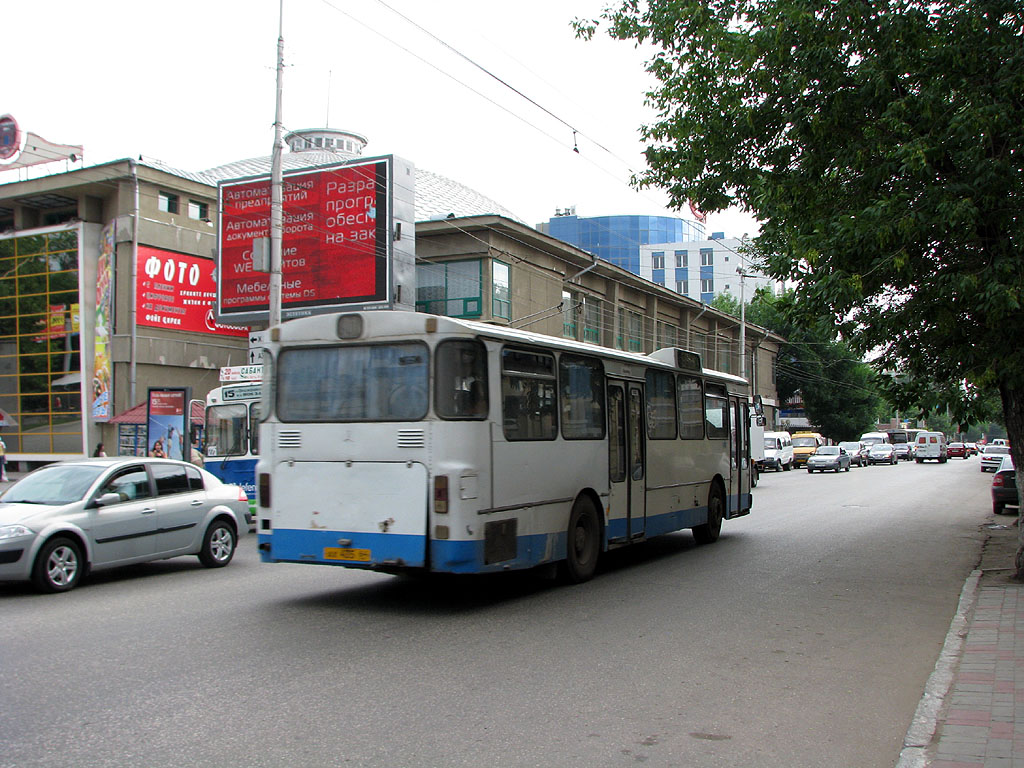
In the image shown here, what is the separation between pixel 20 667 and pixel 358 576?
4.88m

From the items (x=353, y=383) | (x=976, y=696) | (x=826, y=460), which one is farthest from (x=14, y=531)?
(x=826, y=460)

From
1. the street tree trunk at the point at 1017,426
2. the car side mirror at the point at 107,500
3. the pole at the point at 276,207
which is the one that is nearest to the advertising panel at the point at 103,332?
the pole at the point at 276,207

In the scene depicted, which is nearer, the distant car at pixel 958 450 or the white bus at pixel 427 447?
the white bus at pixel 427 447

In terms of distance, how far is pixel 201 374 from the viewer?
35.8 meters

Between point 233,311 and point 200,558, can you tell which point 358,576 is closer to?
point 200,558

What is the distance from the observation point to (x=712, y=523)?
1498cm

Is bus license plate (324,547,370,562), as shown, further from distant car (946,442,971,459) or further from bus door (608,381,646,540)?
distant car (946,442,971,459)

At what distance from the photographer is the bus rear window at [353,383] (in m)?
8.81

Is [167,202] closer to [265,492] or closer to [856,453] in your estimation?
[265,492]

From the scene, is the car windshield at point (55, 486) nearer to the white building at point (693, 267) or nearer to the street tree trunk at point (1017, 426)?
the street tree trunk at point (1017, 426)

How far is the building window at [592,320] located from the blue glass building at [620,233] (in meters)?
64.5

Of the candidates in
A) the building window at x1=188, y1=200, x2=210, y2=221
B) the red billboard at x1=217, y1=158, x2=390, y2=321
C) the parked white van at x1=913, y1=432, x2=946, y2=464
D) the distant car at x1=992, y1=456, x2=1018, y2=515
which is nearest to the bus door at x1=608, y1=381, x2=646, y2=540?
the distant car at x1=992, y1=456, x2=1018, y2=515

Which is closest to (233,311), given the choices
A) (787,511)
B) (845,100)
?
(787,511)

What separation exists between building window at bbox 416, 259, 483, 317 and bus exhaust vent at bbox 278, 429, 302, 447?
83.0ft
